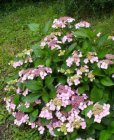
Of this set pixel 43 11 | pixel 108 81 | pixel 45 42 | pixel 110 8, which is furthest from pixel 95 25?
pixel 108 81

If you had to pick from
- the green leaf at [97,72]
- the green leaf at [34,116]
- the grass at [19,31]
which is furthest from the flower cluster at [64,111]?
the grass at [19,31]

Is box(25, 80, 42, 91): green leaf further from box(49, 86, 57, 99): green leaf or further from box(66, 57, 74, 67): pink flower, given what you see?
box(66, 57, 74, 67): pink flower

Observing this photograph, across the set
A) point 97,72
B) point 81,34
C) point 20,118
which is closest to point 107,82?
point 97,72

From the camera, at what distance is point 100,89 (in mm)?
3744

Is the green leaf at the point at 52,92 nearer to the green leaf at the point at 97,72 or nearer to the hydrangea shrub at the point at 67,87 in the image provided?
the hydrangea shrub at the point at 67,87

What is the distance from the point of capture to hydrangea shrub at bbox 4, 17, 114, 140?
357 centimetres

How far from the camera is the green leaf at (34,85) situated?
379 cm

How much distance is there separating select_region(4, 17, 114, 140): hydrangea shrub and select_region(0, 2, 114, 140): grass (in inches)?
8.0

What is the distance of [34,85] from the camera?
3.81m

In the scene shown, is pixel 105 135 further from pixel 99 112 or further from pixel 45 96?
pixel 45 96

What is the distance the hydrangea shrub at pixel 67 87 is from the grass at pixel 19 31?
20cm

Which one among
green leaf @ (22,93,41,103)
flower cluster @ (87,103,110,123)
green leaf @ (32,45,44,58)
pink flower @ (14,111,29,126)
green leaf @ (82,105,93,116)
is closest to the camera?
flower cluster @ (87,103,110,123)

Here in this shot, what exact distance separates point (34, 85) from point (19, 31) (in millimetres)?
2558

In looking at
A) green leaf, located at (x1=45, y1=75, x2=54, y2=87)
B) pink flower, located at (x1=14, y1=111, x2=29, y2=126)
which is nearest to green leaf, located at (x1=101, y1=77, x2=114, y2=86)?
green leaf, located at (x1=45, y1=75, x2=54, y2=87)
